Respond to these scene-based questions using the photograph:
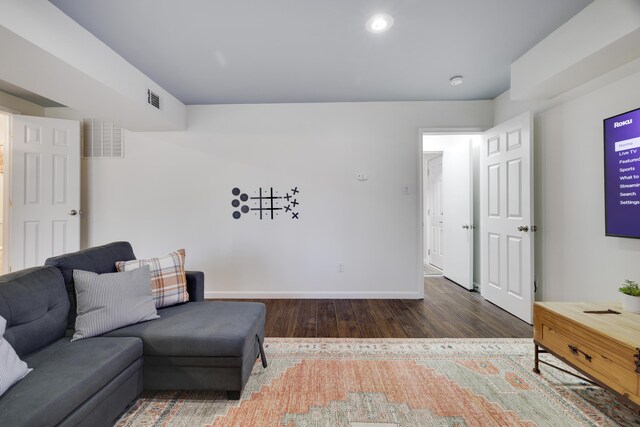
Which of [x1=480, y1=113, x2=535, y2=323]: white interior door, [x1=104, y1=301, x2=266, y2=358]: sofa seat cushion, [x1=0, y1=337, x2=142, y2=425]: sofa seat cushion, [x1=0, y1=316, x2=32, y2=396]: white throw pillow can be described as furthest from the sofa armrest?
[x1=480, y1=113, x2=535, y2=323]: white interior door

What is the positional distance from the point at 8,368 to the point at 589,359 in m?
2.85

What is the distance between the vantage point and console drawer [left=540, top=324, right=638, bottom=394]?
1334mm

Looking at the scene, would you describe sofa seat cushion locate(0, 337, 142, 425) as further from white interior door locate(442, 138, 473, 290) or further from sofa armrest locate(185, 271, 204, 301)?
white interior door locate(442, 138, 473, 290)

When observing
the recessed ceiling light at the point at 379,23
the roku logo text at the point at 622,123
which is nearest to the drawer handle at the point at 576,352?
the roku logo text at the point at 622,123

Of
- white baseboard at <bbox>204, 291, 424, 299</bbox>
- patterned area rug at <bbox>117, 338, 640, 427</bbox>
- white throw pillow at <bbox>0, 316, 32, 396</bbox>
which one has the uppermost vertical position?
white throw pillow at <bbox>0, 316, 32, 396</bbox>

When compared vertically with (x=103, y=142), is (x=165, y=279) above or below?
below

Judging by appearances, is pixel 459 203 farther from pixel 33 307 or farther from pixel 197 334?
pixel 33 307

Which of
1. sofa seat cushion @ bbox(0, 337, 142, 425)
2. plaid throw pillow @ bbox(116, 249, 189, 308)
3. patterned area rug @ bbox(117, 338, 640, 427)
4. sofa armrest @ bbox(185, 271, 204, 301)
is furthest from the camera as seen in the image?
sofa armrest @ bbox(185, 271, 204, 301)

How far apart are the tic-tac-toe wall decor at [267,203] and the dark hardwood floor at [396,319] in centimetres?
111

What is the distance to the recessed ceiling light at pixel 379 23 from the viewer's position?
6.36 feet

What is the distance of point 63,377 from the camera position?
117 centimetres

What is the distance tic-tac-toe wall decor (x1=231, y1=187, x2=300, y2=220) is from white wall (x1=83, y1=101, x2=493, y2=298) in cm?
8

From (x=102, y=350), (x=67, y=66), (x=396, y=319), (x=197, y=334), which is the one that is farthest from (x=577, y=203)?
(x=67, y=66)

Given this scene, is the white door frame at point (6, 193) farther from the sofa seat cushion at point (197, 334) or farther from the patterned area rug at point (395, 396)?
the patterned area rug at point (395, 396)
